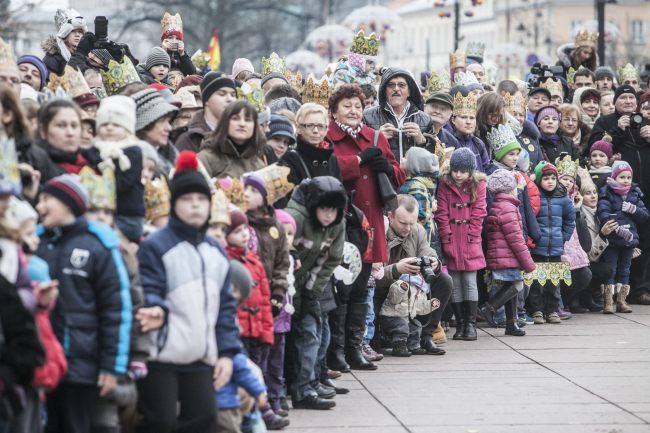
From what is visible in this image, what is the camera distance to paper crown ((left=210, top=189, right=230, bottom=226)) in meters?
9.44

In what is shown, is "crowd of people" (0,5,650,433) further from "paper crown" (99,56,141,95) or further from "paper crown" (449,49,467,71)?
"paper crown" (449,49,467,71)

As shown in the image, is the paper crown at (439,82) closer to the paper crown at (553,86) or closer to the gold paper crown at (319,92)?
the paper crown at (553,86)

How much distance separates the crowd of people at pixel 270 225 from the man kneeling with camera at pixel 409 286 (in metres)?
0.02

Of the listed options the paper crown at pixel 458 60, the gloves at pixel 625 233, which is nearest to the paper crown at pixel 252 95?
the gloves at pixel 625 233

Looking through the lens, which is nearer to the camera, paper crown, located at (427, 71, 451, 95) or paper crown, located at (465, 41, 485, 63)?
paper crown, located at (427, 71, 451, 95)

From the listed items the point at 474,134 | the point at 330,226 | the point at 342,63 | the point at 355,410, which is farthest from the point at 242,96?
the point at 474,134

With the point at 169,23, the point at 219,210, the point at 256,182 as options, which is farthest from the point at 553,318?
the point at 219,210

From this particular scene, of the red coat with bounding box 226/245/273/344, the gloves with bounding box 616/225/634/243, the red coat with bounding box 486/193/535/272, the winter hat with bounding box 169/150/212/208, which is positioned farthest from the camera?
the gloves with bounding box 616/225/634/243

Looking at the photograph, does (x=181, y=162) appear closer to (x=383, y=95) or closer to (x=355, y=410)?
(x=355, y=410)

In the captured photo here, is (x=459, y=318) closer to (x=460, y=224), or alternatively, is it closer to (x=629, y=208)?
(x=460, y=224)

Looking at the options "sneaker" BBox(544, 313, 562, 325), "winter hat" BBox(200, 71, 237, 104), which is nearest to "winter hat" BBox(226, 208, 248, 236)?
"winter hat" BBox(200, 71, 237, 104)

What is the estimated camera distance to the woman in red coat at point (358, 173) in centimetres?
1301

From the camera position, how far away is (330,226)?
11.5 metres

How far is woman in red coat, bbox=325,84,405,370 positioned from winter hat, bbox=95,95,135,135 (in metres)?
3.51
